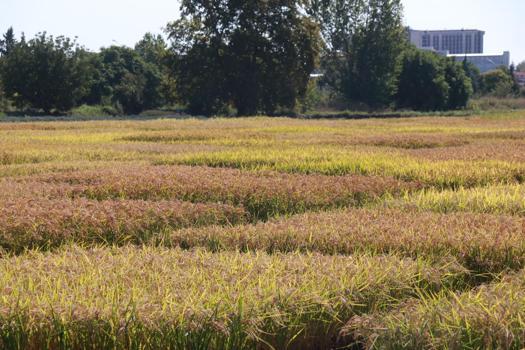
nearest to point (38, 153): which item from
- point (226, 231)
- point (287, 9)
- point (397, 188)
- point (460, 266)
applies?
point (397, 188)

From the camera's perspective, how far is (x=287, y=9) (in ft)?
150

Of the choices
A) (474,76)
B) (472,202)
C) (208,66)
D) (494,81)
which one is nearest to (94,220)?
(472,202)

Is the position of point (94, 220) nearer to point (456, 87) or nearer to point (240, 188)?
point (240, 188)

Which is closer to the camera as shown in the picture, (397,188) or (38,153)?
(397,188)

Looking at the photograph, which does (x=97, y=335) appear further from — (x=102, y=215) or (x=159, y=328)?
(x=102, y=215)

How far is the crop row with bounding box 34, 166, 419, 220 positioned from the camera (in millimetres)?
6973

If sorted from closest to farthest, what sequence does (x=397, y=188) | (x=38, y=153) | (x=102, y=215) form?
(x=102, y=215), (x=397, y=188), (x=38, y=153)

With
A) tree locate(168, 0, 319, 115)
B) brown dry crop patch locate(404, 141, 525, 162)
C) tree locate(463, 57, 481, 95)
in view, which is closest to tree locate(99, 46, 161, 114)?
tree locate(168, 0, 319, 115)

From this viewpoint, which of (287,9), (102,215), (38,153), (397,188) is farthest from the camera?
(287,9)

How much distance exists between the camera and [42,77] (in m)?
44.2

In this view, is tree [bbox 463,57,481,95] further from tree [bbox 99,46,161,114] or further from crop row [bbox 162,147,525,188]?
crop row [bbox 162,147,525,188]

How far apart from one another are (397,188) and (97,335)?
5.43m

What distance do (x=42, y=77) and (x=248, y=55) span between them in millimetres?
11357

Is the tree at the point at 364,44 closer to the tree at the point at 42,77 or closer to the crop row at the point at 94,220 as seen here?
the tree at the point at 42,77
